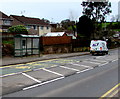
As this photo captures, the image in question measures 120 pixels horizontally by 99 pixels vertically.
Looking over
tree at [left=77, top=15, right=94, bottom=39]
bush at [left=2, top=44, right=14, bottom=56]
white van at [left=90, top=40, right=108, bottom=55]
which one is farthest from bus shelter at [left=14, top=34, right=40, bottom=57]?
A: tree at [left=77, top=15, right=94, bottom=39]

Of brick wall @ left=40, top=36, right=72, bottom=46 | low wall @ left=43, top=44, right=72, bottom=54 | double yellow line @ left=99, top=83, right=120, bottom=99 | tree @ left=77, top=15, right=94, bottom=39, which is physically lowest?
double yellow line @ left=99, top=83, right=120, bottom=99

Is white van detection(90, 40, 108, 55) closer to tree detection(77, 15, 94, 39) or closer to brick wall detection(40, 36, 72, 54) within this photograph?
brick wall detection(40, 36, 72, 54)

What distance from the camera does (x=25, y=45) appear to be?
21.9 meters

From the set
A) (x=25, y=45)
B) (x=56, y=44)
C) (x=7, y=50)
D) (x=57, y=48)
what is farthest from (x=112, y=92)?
(x=57, y=48)

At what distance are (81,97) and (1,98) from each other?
3038 mm

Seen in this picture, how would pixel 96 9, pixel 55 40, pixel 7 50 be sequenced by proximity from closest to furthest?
pixel 7 50
pixel 55 40
pixel 96 9

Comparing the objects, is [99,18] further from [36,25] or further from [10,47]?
[10,47]

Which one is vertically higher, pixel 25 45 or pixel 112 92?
pixel 25 45

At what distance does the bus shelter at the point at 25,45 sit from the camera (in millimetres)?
20930

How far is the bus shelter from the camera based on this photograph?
68.7 ft

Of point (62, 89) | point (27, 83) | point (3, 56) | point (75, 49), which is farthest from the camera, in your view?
point (75, 49)

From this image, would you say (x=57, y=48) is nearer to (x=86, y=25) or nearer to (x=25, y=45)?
(x=25, y=45)

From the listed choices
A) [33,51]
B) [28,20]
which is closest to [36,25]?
[28,20]

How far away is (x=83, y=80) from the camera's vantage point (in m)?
10.6
